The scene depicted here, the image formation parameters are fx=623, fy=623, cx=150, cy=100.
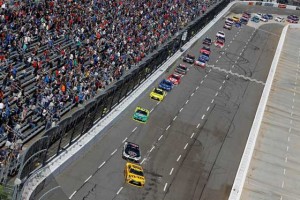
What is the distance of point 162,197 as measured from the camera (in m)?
50.9

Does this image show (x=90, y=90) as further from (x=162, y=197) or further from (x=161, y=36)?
(x=161, y=36)

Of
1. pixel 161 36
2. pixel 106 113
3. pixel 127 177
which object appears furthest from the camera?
pixel 161 36

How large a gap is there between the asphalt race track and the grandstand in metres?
4.57

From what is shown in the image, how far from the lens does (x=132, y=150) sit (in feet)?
181

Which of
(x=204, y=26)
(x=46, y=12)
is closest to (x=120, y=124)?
(x=46, y=12)

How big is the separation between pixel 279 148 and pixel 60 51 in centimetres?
2763

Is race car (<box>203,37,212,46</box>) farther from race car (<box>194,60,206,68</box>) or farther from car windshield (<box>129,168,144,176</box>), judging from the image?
car windshield (<box>129,168,144,176</box>)

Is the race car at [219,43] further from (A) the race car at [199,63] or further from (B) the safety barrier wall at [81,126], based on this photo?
(B) the safety barrier wall at [81,126]

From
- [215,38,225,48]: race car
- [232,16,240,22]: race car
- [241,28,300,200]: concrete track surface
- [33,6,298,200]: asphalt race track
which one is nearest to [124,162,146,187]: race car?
[33,6,298,200]: asphalt race track

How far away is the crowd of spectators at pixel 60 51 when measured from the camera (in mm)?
51250

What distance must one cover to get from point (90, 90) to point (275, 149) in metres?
23.8

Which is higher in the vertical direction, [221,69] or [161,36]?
[161,36]

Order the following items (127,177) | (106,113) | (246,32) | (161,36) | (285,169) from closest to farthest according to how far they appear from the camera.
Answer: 1. (127,177)
2. (106,113)
3. (285,169)
4. (161,36)
5. (246,32)

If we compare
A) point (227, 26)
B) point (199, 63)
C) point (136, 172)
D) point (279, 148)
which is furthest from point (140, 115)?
point (227, 26)
